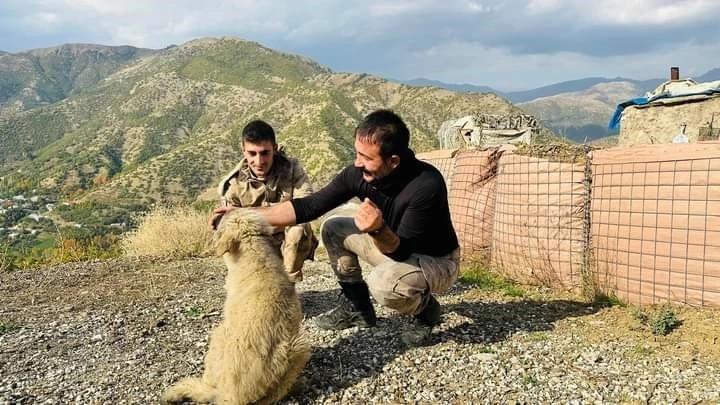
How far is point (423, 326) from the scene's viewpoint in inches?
171

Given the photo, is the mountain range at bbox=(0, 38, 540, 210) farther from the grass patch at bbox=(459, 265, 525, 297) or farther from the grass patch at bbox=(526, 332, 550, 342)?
the grass patch at bbox=(526, 332, 550, 342)

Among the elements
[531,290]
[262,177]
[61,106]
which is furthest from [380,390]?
[61,106]

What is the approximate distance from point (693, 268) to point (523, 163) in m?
2.12

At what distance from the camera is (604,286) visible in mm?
5258

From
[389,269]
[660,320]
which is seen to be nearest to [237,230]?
[389,269]

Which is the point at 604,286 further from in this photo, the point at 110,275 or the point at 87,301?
the point at 110,275

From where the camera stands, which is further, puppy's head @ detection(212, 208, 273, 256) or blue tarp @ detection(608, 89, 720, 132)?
blue tarp @ detection(608, 89, 720, 132)

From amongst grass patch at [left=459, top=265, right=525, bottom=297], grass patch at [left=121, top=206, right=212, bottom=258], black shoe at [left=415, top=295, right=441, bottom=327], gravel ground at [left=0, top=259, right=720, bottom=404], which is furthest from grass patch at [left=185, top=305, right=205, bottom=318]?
grass patch at [left=121, top=206, right=212, bottom=258]

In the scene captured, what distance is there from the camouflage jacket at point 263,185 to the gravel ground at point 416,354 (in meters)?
1.25

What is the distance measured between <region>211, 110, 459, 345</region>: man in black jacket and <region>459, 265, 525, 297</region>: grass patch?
68.7 inches

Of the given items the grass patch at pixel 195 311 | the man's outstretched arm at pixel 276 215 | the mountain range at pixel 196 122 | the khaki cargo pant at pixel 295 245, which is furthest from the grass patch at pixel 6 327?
the mountain range at pixel 196 122

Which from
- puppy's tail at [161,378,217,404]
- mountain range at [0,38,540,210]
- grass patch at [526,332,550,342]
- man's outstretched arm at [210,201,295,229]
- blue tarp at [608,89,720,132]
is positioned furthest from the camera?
mountain range at [0,38,540,210]

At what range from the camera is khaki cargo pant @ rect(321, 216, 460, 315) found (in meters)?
3.91

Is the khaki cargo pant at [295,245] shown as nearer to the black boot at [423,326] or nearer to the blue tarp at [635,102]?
the black boot at [423,326]
